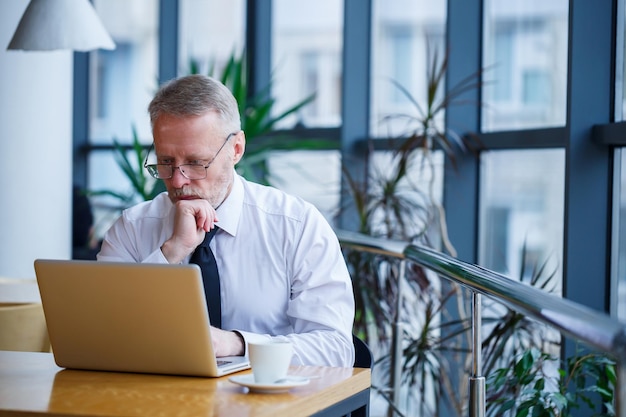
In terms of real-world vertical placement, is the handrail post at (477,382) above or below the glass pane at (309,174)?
below

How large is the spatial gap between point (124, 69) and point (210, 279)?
5.65 metres

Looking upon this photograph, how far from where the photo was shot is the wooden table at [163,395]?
172 centimetres

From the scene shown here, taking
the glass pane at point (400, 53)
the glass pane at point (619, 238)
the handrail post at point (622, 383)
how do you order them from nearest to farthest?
the handrail post at point (622, 383) → the glass pane at point (619, 238) → the glass pane at point (400, 53)

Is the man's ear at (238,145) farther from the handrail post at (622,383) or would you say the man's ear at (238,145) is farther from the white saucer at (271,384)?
the handrail post at (622,383)

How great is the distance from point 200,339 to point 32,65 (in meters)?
3.54

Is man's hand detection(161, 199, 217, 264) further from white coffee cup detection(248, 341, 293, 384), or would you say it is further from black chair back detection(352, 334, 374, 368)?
white coffee cup detection(248, 341, 293, 384)

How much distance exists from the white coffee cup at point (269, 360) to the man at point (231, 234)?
0.57 metres

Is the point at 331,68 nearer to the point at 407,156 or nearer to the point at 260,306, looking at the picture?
the point at 407,156

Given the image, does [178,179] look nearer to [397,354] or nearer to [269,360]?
[269,360]

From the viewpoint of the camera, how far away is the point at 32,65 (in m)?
5.10

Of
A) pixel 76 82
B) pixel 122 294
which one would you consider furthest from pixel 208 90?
pixel 76 82

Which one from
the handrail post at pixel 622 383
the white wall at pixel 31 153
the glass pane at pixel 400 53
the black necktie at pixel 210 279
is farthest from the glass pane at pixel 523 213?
the white wall at pixel 31 153

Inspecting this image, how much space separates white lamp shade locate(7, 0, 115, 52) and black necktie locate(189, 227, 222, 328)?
1.56m

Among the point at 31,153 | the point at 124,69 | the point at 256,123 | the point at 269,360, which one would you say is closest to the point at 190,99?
the point at 269,360
